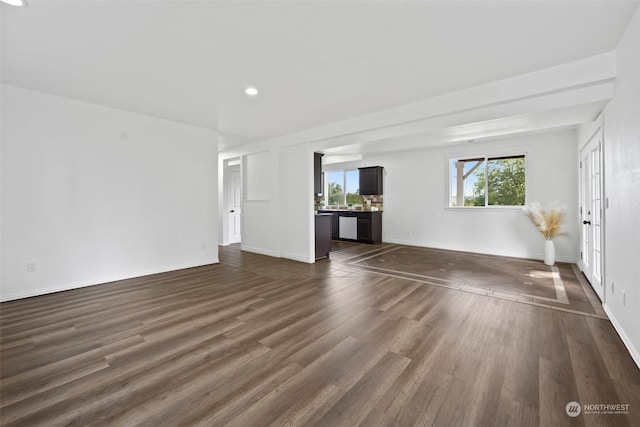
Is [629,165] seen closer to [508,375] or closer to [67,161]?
[508,375]

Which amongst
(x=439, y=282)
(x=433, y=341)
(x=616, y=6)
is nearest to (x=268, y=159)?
(x=439, y=282)

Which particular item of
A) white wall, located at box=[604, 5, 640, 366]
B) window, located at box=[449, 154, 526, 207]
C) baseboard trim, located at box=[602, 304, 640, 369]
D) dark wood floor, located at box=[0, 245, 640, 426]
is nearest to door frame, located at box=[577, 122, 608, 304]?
white wall, located at box=[604, 5, 640, 366]

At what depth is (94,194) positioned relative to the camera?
3.97 m

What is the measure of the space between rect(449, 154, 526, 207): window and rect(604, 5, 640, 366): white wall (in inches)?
134

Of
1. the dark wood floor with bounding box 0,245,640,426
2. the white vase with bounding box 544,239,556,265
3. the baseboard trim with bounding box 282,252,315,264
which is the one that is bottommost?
the dark wood floor with bounding box 0,245,640,426

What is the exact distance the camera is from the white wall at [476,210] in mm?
5367

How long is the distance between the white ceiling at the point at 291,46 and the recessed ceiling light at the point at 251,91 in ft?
0.39

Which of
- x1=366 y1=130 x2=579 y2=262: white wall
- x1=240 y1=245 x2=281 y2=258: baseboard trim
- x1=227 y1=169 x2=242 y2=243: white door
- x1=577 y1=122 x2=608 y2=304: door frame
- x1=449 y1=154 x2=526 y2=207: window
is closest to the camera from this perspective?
x1=577 y1=122 x2=608 y2=304: door frame

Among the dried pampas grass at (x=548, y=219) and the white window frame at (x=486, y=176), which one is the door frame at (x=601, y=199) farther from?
the white window frame at (x=486, y=176)

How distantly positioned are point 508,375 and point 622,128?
7.56 feet

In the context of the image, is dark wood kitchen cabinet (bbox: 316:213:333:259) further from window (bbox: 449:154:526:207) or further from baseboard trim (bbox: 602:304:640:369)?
baseboard trim (bbox: 602:304:640:369)

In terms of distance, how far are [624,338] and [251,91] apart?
4467 mm

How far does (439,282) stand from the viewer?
159 inches

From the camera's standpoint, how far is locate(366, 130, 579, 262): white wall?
537 centimetres
